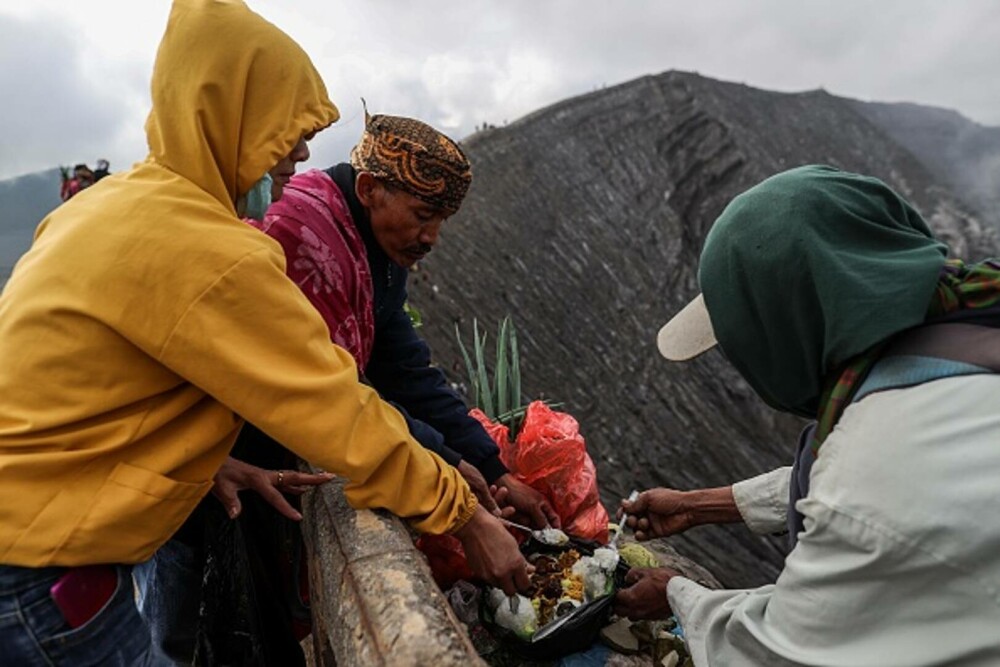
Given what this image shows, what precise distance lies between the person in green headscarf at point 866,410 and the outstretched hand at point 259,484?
106 cm

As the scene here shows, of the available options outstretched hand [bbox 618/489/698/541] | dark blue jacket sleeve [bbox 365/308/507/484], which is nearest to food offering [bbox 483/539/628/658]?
outstretched hand [bbox 618/489/698/541]

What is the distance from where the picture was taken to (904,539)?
1.15 meters

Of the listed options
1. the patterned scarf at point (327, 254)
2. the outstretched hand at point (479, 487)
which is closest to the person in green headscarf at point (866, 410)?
the outstretched hand at point (479, 487)

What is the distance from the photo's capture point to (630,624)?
2139mm

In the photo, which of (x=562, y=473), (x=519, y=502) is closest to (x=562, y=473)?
(x=562, y=473)

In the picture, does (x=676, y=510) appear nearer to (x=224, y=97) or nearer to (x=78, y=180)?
(x=224, y=97)

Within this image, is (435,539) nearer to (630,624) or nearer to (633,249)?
(630,624)

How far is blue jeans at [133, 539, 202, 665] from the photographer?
180cm

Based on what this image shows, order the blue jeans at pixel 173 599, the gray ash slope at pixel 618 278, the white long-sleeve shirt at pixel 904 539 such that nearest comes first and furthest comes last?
1. the white long-sleeve shirt at pixel 904 539
2. the blue jeans at pixel 173 599
3. the gray ash slope at pixel 618 278

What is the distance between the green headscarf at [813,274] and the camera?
4.31 feet

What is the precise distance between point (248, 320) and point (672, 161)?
47.7 feet

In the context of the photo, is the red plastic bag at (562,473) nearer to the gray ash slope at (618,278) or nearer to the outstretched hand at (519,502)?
the outstretched hand at (519,502)

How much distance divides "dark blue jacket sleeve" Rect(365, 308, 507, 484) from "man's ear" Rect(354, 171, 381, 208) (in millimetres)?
400

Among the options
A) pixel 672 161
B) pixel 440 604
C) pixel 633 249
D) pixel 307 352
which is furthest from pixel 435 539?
pixel 672 161
